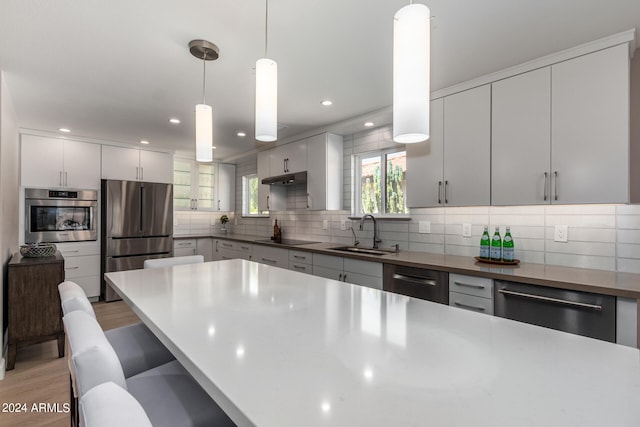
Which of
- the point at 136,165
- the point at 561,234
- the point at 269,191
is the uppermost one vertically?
the point at 136,165

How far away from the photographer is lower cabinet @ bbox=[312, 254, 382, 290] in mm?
2627

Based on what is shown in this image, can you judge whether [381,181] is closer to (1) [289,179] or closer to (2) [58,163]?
(1) [289,179]

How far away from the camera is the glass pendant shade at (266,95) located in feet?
4.37

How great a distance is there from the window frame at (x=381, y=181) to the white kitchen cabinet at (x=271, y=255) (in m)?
0.93

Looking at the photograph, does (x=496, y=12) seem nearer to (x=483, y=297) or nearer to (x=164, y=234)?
(x=483, y=297)

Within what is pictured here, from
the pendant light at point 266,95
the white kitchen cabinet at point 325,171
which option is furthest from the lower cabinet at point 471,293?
the white kitchen cabinet at point 325,171

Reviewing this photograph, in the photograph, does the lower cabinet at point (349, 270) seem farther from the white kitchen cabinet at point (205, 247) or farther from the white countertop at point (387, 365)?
the white kitchen cabinet at point (205, 247)

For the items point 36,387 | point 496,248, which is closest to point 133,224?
point 36,387

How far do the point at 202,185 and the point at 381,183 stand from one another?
340cm

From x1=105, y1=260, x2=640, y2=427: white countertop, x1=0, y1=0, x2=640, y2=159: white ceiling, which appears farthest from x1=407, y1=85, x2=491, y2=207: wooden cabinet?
x1=105, y1=260, x2=640, y2=427: white countertop

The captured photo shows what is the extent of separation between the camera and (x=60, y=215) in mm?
3889

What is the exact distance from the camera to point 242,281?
1.71 m

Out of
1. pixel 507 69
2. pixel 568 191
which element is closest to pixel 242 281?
pixel 568 191

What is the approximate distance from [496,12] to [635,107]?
3.61 ft
